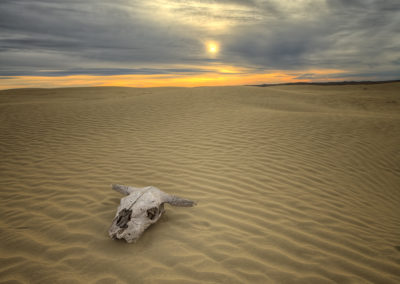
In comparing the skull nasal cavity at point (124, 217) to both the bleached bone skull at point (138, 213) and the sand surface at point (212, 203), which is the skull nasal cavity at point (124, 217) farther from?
the sand surface at point (212, 203)

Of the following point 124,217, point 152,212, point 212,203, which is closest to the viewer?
point 124,217

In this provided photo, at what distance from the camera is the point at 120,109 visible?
1203 centimetres

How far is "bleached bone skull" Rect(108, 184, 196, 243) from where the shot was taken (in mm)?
2701

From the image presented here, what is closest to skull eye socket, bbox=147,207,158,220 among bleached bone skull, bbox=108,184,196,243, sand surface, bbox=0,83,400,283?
bleached bone skull, bbox=108,184,196,243

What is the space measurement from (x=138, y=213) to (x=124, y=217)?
0.20 metres

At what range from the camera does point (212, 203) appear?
3645mm

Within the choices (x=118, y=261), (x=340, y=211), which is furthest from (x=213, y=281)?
(x=340, y=211)

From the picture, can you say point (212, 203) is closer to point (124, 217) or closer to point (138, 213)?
point (138, 213)

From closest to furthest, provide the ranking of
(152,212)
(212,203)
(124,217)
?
(124,217)
(152,212)
(212,203)

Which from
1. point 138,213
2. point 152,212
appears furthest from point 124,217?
point 152,212

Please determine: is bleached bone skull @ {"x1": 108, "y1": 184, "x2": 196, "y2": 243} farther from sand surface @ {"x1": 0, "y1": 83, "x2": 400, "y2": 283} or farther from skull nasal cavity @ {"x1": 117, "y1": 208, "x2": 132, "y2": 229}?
sand surface @ {"x1": 0, "y1": 83, "x2": 400, "y2": 283}

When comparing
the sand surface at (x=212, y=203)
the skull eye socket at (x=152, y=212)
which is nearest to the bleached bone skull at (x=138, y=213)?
the skull eye socket at (x=152, y=212)

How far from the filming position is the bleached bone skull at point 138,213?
2701 millimetres

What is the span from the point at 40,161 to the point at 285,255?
6576 millimetres
